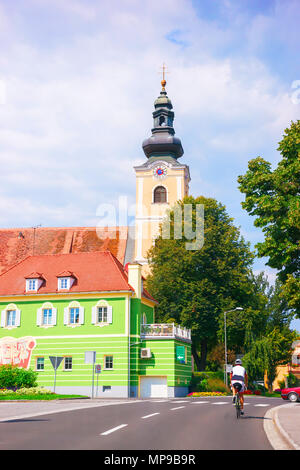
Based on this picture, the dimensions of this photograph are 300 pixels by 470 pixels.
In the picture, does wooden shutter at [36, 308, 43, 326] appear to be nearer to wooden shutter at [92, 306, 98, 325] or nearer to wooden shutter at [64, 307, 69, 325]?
wooden shutter at [64, 307, 69, 325]

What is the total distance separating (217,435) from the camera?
12.1 m

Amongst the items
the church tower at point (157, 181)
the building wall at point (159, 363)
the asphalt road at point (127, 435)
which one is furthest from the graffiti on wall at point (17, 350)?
the asphalt road at point (127, 435)

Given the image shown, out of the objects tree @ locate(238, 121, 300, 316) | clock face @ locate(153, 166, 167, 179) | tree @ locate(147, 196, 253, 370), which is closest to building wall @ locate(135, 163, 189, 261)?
clock face @ locate(153, 166, 167, 179)

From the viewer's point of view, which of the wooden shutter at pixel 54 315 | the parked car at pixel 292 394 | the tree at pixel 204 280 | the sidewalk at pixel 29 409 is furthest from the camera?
the tree at pixel 204 280

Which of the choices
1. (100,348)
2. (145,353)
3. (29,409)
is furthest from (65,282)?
(29,409)

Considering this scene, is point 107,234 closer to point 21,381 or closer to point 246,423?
point 21,381

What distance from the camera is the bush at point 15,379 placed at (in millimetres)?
34188

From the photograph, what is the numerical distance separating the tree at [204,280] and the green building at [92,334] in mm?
7009

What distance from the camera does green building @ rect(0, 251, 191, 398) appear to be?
40906mm

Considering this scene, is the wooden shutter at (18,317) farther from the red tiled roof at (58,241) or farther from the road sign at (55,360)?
the red tiled roof at (58,241)

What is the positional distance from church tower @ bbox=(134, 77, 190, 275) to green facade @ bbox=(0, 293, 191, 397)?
26.0m

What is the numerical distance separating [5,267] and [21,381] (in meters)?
34.1
